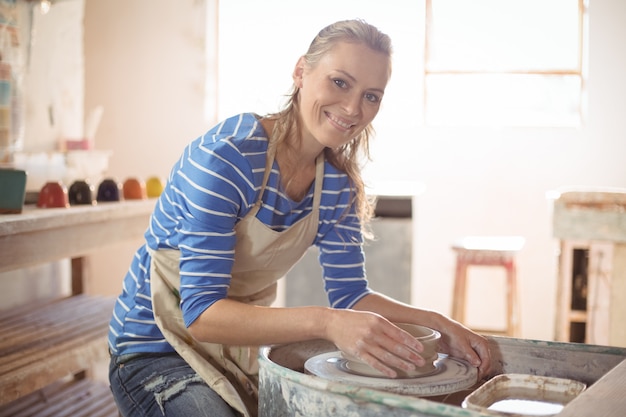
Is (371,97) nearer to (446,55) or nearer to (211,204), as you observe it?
(211,204)

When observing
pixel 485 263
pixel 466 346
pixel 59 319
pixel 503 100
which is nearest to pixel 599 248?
pixel 485 263

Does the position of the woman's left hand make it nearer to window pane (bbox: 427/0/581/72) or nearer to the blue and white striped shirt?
the blue and white striped shirt

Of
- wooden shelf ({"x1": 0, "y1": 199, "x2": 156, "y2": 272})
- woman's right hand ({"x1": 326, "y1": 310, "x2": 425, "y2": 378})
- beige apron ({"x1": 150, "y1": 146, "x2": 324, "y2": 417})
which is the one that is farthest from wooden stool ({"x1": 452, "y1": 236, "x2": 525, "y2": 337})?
woman's right hand ({"x1": 326, "y1": 310, "x2": 425, "y2": 378})

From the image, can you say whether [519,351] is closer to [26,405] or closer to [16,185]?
[16,185]

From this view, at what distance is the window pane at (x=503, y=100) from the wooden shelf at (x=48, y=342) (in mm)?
3046

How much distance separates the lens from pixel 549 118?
533 cm

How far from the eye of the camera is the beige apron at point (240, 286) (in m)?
1.69

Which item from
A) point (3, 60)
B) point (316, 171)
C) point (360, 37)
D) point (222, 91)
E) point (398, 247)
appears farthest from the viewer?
point (222, 91)

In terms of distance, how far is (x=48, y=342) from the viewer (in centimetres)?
264

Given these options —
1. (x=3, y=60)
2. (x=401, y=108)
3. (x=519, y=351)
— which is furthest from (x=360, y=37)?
(x=401, y=108)

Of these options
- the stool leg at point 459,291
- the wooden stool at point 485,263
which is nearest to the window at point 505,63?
the wooden stool at point 485,263

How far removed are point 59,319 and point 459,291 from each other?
2496 millimetres

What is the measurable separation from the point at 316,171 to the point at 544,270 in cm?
386

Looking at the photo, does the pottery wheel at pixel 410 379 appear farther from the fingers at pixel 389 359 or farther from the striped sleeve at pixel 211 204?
the striped sleeve at pixel 211 204
